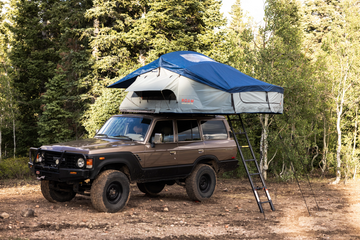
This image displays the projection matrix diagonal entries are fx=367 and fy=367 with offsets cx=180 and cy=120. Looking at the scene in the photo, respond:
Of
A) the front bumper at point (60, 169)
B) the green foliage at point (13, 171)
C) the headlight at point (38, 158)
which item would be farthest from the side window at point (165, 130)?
the green foliage at point (13, 171)

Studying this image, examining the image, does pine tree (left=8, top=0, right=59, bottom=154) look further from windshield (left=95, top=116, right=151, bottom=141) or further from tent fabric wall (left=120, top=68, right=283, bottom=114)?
tent fabric wall (left=120, top=68, right=283, bottom=114)

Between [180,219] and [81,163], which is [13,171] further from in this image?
[180,219]

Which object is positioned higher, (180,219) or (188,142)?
(188,142)

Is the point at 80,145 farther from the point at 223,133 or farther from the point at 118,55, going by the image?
the point at 118,55

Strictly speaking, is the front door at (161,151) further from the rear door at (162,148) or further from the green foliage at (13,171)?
the green foliage at (13,171)

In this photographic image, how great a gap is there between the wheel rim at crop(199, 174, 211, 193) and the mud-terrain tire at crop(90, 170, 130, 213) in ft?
7.93

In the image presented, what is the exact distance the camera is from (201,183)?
973cm

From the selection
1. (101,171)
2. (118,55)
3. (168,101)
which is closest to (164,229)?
(101,171)

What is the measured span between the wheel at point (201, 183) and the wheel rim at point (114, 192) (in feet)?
6.88

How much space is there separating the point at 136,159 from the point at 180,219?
63.8 inches

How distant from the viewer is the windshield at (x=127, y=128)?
8648 millimetres

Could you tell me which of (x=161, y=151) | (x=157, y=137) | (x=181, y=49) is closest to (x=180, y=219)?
(x=161, y=151)

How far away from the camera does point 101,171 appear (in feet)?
25.6

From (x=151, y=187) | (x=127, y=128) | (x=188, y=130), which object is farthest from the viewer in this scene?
(x=151, y=187)
